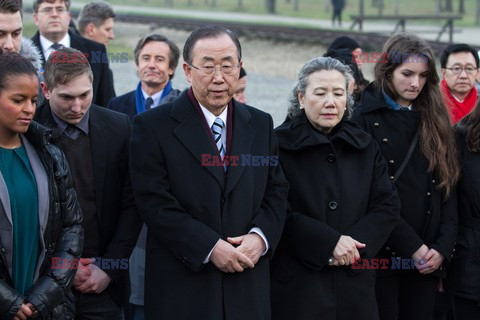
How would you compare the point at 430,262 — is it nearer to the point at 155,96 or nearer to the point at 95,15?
Result: the point at 155,96

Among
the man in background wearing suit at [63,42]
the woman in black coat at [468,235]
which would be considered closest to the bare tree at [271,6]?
the man in background wearing suit at [63,42]

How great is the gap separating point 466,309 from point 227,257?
6.62 feet

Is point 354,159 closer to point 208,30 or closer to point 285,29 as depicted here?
point 208,30

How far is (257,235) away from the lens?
15.7 ft

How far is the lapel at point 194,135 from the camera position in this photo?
4.81 m

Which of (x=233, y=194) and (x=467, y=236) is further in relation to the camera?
(x=467, y=236)

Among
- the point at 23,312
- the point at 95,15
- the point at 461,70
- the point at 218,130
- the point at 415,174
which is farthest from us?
the point at 95,15

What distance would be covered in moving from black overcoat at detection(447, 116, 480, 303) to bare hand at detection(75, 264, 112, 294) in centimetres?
242

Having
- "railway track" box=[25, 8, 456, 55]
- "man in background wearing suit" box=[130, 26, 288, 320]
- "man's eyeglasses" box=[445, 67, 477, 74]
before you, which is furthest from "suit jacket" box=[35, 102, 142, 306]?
"railway track" box=[25, 8, 456, 55]

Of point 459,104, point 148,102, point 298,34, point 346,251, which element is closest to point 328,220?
point 346,251

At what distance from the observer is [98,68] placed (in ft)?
25.7

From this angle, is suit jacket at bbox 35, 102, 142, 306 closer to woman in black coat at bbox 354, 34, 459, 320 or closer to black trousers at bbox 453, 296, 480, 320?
woman in black coat at bbox 354, 34, 459, 320

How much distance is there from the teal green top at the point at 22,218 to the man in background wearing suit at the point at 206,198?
646 mm

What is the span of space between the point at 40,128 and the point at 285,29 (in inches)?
911
